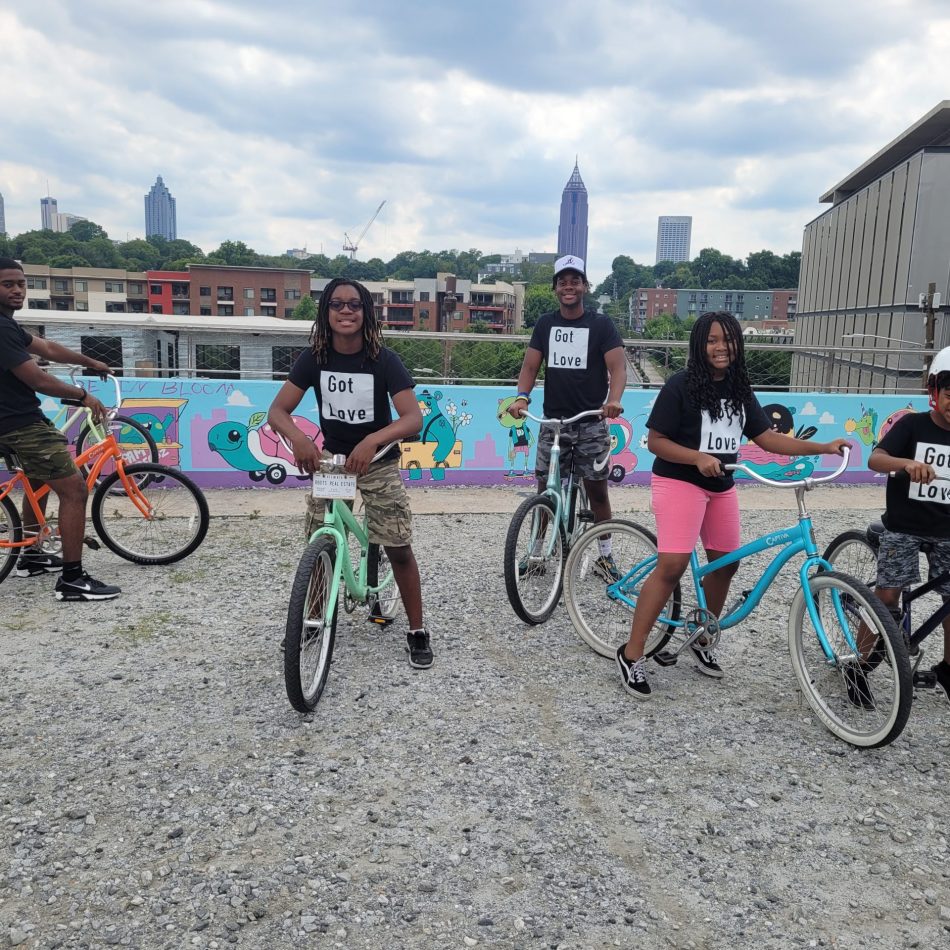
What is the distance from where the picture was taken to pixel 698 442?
4.05 metres

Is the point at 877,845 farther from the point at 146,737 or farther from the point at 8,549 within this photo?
the point at 8,549

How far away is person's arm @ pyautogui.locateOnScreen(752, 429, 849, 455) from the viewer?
3.83m

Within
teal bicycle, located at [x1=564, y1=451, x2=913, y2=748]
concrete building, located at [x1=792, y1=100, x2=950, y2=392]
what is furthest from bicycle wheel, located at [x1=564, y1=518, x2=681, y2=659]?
concrete building, located at [x1=792, y1=100, x2=950, y2=392]

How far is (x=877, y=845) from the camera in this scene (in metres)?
3.12

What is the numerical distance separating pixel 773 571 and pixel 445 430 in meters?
5.67

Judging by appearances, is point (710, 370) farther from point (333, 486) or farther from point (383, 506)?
point (333, 486)

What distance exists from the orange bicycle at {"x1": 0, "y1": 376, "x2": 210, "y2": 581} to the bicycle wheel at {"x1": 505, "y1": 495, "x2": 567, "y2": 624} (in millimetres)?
2539

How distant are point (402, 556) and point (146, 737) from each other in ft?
4.83

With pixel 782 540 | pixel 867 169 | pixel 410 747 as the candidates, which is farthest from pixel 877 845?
pixel 867 169

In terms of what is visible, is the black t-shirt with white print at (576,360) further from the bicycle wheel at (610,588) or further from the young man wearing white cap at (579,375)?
the bicycle wheel at (610,588)

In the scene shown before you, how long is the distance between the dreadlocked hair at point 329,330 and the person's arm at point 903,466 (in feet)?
7.87

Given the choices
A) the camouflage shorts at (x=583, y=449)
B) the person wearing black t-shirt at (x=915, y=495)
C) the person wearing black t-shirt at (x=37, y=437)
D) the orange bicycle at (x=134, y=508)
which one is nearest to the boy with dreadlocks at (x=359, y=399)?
the camouflage shorts at (x=583, y=449)

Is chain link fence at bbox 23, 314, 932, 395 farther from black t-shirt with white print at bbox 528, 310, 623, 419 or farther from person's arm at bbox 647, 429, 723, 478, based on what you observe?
person's arm at bbox 647, 429, 723, 478

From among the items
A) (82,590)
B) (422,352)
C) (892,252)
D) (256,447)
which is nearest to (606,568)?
(82,590)
